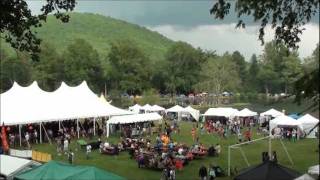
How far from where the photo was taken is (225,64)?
9288cm

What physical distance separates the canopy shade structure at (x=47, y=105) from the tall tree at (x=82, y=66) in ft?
179

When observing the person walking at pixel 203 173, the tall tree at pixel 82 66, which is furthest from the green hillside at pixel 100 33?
the person walking at pixel 203 173

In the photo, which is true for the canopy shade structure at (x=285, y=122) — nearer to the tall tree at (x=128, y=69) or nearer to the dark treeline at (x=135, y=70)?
the dark treeline at (x=135, y=70)

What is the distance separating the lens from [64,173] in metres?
15.6

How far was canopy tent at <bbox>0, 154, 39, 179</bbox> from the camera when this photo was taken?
1757cm

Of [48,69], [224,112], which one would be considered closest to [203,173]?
[224,112]

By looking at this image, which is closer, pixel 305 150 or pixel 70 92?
pixel 305 150

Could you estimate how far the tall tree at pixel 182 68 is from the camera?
334 ft

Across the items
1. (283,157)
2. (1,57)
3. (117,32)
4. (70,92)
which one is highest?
(117,32)

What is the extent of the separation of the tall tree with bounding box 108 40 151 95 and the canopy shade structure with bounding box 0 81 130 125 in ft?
182

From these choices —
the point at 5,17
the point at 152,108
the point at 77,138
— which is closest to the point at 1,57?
the point at 152,108

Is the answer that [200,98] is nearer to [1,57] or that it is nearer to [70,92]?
[1,57]

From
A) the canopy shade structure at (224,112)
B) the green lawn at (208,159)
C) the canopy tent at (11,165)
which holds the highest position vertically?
the canopy shade structure at (224,112)

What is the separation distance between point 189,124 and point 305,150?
1824 cm
